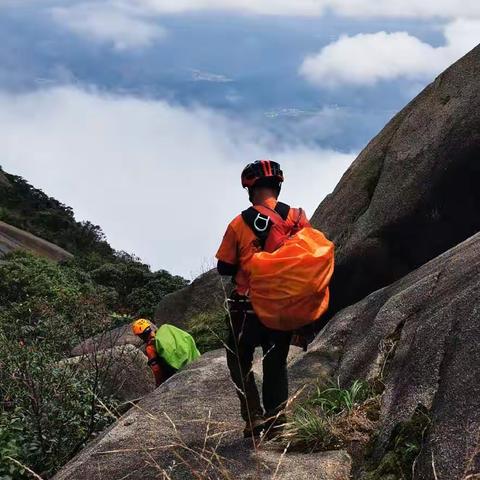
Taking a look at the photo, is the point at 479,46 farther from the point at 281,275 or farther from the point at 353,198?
the point at 281,275

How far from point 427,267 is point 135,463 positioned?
3964 mm

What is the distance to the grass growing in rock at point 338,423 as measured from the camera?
5.01 m

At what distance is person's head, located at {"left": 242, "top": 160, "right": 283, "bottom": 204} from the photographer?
17.3 ft

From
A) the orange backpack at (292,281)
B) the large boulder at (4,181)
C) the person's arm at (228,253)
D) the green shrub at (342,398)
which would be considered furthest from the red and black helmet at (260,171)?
the large boulder at (4,181)

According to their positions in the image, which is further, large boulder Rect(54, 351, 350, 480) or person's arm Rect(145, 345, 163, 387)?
person's arm Rect(145, 345, 163, 387)

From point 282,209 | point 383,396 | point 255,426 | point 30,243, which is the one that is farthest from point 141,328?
point 30,243

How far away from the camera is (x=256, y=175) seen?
527cm

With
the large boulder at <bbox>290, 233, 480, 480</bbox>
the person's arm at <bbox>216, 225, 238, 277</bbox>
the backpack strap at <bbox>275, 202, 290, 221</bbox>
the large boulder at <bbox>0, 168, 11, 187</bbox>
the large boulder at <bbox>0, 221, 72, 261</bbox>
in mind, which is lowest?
the large boulder at <bbox>290, 233, 480, 480</bbox>

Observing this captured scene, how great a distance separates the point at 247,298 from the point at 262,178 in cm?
91

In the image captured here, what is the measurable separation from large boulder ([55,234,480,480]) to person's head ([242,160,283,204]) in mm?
1623

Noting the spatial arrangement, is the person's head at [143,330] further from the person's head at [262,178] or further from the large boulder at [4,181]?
the large boulder at [4,181]

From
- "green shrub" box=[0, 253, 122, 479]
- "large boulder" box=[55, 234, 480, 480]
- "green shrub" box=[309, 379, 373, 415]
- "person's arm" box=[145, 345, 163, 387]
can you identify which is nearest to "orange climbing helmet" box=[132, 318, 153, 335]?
"person's arm" box=[145, 345, 163, 387]

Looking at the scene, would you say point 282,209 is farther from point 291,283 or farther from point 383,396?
point 383,396

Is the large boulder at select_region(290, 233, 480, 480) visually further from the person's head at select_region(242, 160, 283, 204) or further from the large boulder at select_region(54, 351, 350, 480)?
the person's head at select_region(242, 160, 283, 204)
